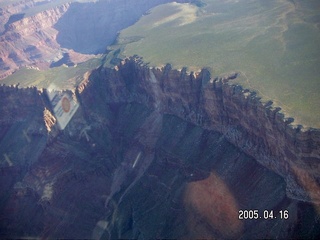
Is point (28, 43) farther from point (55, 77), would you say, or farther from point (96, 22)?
point (55, 77)

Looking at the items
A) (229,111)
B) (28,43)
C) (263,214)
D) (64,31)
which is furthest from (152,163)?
(64,31)

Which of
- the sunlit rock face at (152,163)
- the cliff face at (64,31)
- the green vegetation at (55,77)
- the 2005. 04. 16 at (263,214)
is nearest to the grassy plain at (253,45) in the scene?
the sunlit rock face at (152,163)

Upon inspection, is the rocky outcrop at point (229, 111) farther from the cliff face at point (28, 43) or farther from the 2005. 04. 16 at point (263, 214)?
the cliff face at point (28, 43)

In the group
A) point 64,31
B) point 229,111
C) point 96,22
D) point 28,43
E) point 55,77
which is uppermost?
point 55,77

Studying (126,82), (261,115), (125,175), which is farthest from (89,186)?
(261,115)

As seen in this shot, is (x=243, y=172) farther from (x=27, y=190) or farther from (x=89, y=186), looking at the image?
(x=27, y=190)

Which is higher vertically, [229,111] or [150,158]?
[229,111]

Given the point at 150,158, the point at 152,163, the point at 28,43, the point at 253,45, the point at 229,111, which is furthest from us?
the point at 28,43
